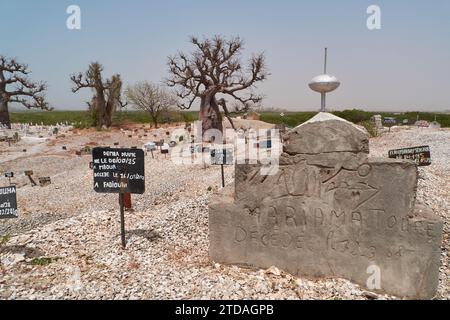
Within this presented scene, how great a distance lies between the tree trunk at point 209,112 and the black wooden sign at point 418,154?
49.2 feet

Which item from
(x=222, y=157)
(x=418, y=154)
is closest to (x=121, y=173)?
(x=222, y=157)

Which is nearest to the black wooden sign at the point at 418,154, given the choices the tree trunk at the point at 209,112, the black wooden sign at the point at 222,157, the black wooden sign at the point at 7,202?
the black wooden sign at the point at 222,157

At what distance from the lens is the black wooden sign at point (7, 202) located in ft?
18.6

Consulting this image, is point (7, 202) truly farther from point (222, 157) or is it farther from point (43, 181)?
point (43, 181)

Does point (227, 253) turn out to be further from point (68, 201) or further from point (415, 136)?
point (415, 136)

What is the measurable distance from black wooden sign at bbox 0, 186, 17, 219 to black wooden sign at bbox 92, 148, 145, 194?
1728 millimetres

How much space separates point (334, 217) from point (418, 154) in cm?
578

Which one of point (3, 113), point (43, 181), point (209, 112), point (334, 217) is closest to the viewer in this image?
point (334, 217)

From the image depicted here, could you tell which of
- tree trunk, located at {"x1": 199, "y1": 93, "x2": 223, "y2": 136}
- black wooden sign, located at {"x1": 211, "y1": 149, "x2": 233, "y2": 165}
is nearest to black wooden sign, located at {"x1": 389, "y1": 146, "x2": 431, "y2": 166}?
black wooden sign, located at {"x1": 211, "y1": 149, "x2": 233, "y2": 165}

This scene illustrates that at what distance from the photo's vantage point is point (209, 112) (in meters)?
22.1

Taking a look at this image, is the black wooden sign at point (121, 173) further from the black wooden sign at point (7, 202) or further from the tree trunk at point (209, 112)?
the tree trunk at point (209, 112)

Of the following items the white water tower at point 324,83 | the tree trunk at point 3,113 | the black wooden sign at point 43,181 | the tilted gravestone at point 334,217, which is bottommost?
the black wooden sign at point 43,181

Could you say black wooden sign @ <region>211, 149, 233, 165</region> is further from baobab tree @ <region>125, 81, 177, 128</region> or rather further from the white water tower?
baobab tree @ <region>125, 81, 177, 128</region>

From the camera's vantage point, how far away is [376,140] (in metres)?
22.4
